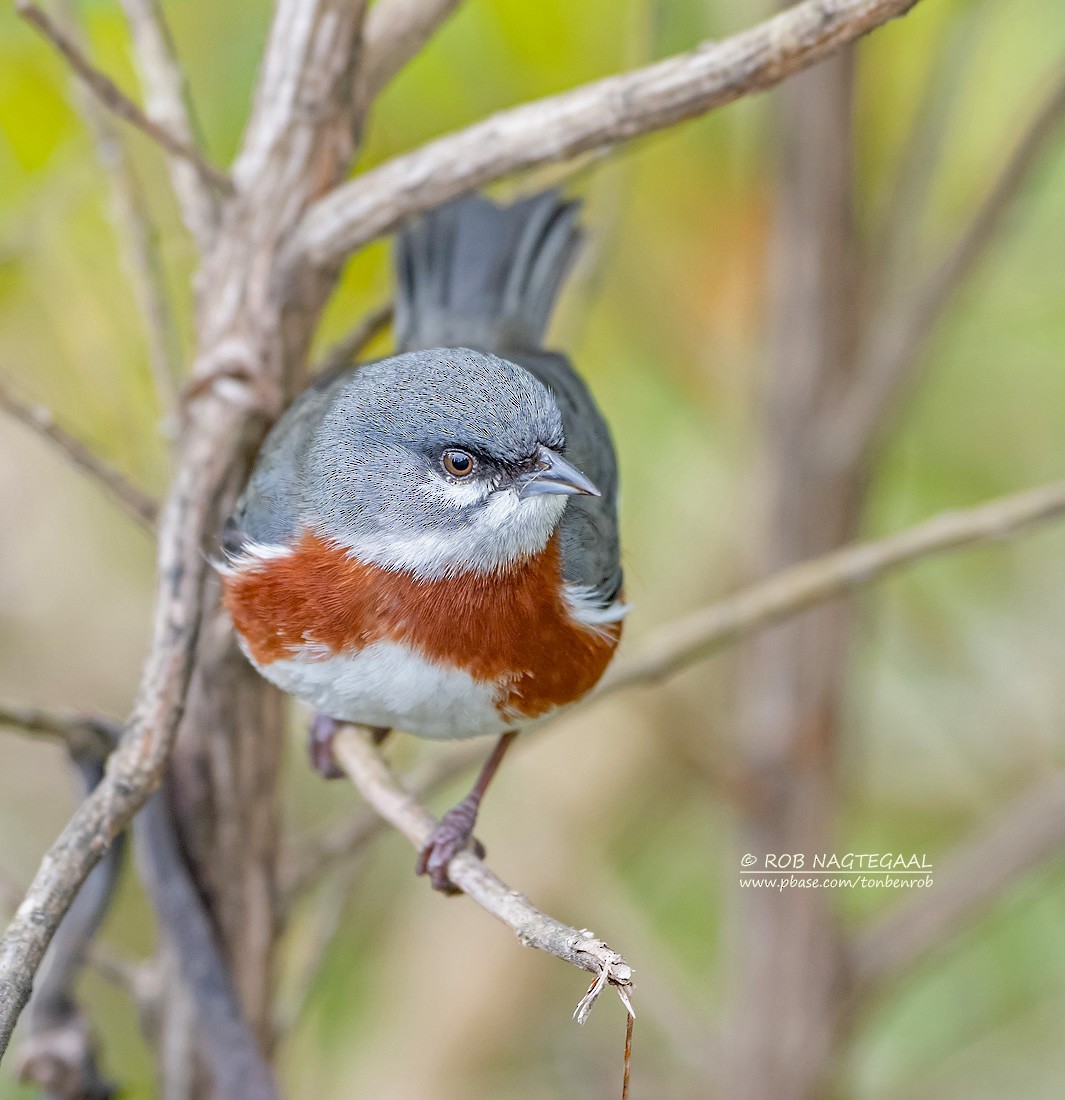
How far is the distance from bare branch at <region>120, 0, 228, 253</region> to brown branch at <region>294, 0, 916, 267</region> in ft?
0.76

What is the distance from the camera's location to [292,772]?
5.17 meters

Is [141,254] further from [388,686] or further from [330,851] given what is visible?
[330,851]

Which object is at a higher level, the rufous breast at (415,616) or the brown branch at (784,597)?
the brown branch at (784,597)

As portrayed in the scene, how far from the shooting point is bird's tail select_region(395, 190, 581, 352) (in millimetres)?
2967

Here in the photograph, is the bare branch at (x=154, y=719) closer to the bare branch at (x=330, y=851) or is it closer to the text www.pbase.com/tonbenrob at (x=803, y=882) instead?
the bare branch at (x=330, y=851)

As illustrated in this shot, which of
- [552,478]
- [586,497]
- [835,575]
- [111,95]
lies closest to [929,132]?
[835,575]

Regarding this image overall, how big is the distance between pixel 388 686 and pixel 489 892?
59 centimetres

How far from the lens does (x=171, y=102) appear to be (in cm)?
262

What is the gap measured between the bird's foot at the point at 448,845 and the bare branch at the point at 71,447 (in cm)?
87

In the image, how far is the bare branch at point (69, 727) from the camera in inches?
79.7

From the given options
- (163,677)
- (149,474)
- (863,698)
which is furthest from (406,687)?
(863,698)

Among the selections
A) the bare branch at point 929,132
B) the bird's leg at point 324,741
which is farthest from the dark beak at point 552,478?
the bare branch at point 929,132

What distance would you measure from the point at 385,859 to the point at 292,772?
0.53 m

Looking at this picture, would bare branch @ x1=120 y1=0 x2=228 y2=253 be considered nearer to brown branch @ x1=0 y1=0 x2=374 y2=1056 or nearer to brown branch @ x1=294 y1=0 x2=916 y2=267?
brown branch @ x1=0 y1=0 x2=374 y2=1056
